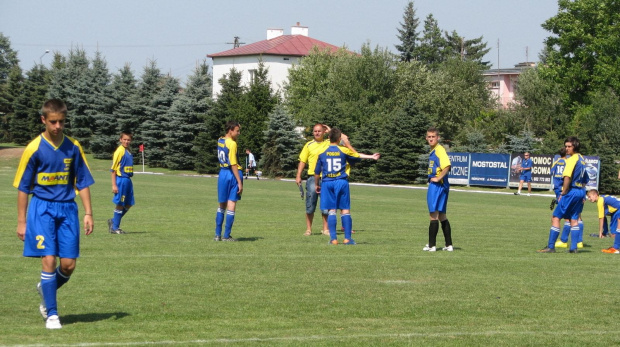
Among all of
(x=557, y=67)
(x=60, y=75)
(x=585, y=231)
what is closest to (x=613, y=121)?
(x=557, y=67)

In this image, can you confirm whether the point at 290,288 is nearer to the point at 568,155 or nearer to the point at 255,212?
the point at 568,155

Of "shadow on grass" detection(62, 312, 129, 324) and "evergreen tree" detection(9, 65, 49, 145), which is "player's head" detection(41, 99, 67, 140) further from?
"evergreen tree" detection(9, 65, 49, 145)

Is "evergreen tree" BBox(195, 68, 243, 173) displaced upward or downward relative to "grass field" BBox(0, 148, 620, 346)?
upward

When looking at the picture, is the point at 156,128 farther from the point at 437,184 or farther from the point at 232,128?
the point at 437,184

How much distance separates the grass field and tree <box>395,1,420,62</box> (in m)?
106

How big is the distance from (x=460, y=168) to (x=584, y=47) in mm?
23445

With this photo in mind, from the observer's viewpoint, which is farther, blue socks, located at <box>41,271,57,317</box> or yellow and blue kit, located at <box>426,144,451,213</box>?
yellow and blue kit, located at <box>426,144,451,213</box>

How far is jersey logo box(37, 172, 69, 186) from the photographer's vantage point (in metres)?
7.57

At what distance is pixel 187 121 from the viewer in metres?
68.9

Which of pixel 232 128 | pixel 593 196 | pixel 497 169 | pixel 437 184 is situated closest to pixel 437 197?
pixel 437 184

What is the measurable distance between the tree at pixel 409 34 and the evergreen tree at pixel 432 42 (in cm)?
538

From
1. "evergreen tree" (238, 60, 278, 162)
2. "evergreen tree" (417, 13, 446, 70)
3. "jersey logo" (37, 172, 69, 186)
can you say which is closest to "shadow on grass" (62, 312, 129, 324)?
"jersey logo" (37, 172, 69, 186)

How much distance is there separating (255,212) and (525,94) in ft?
187

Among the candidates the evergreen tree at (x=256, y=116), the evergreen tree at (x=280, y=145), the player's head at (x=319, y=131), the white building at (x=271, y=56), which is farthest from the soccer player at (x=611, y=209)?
the white building at (x=271, y=56)
